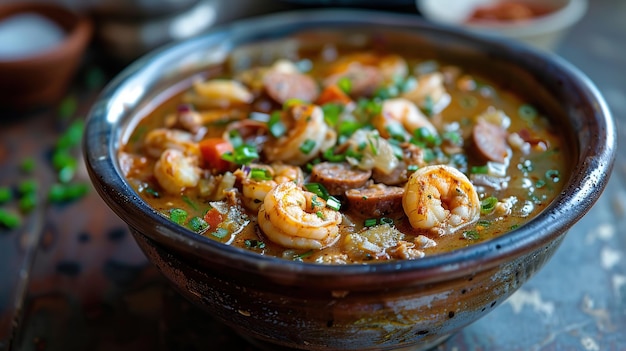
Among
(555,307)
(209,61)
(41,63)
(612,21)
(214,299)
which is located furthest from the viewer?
(612,21)

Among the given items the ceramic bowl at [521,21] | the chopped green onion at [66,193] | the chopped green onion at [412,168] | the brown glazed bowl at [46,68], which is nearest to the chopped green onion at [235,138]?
the chopped green onion at [412,168]

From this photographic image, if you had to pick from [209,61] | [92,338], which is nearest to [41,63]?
[209,61]

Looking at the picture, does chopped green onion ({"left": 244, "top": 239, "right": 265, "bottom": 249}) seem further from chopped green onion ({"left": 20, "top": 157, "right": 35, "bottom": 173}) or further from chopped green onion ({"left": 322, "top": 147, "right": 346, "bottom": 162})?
chopped green onion ({"left": 20, "top": 157, "right": 35, "bottom": 173})

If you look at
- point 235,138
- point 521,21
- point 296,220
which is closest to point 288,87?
point 235,138

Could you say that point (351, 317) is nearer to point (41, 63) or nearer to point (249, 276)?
point (249, 276)

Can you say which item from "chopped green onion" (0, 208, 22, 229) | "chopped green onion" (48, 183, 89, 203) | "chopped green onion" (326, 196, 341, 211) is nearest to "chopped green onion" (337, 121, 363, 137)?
"chopped green onion" (326, 196, 341, 211)

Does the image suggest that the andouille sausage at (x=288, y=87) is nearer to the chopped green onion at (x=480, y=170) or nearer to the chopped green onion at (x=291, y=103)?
the chopped green onion at (x=291, y=103)

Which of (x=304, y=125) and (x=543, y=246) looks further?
(x=304, y=125)

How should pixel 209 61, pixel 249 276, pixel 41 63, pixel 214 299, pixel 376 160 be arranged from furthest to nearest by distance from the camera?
pixel 41 63, pixel 209 61, pixel 376 160, pixel 214 299, pixel 249 276
